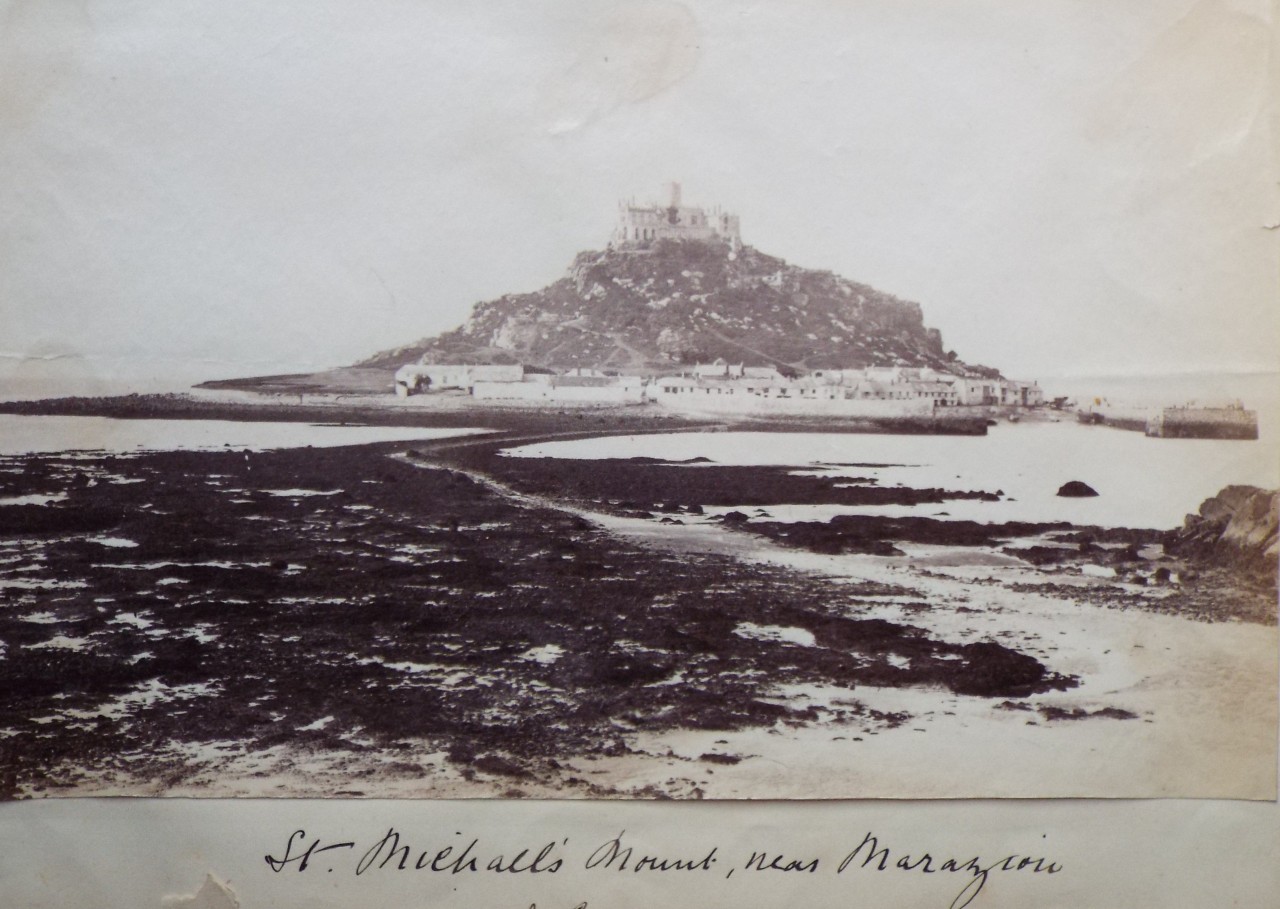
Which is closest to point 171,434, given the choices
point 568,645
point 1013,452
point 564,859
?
point 568,645

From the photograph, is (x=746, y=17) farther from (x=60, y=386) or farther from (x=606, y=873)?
(x=606, y=873)

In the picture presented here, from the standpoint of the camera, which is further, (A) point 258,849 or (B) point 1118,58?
(B) point 1118,58

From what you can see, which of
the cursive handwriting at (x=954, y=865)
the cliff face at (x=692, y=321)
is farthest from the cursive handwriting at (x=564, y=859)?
the cliff face at (x=692, y=321)

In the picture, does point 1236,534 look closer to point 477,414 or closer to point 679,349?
point 679,349

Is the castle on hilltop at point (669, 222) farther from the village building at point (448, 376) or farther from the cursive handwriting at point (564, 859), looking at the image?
the cursive handwriting at point (564, 859)

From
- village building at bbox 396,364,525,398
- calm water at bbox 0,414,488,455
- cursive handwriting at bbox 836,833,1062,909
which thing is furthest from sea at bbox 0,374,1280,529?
cursive handwriting at bbox 836,833,1062,909

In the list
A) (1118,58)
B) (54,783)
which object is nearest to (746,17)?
(1118,58)
